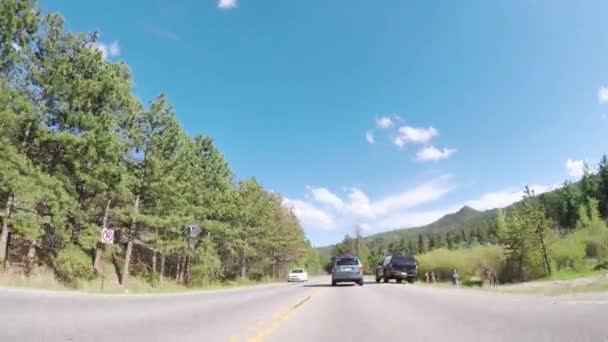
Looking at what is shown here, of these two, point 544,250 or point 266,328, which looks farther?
point 544,250

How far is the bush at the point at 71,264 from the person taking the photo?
909 inches

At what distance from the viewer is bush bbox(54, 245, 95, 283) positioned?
23.1 m

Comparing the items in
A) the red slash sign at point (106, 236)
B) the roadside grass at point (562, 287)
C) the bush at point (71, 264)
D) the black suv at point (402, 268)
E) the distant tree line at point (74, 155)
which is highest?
the distant tree line at point (74, 155)

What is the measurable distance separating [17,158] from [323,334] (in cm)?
1871

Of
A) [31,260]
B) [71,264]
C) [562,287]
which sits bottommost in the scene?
[562,287]

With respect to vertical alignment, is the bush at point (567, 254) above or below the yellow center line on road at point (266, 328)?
above

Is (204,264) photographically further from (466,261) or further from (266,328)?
(266,328)

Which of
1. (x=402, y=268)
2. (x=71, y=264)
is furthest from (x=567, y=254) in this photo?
(x=71, y=264)

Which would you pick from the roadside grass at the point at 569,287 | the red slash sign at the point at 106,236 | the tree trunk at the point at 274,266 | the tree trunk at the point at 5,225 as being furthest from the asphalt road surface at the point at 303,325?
the tree trunk at the point at 274,266

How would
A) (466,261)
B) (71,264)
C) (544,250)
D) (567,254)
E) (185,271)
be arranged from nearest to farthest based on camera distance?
(71,264) → (544,250) → (567,254) → (185,271) → (466,261)

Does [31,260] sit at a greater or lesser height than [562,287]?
greater

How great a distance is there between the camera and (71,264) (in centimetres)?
2334

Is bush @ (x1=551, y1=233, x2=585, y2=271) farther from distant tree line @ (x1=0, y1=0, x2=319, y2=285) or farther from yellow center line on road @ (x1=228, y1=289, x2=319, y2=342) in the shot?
yellow center line on road @ (x1=228, y1=289, x2=319, y2=342)

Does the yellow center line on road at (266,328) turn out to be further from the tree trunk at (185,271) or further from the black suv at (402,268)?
the tree trunk at (185,271)
